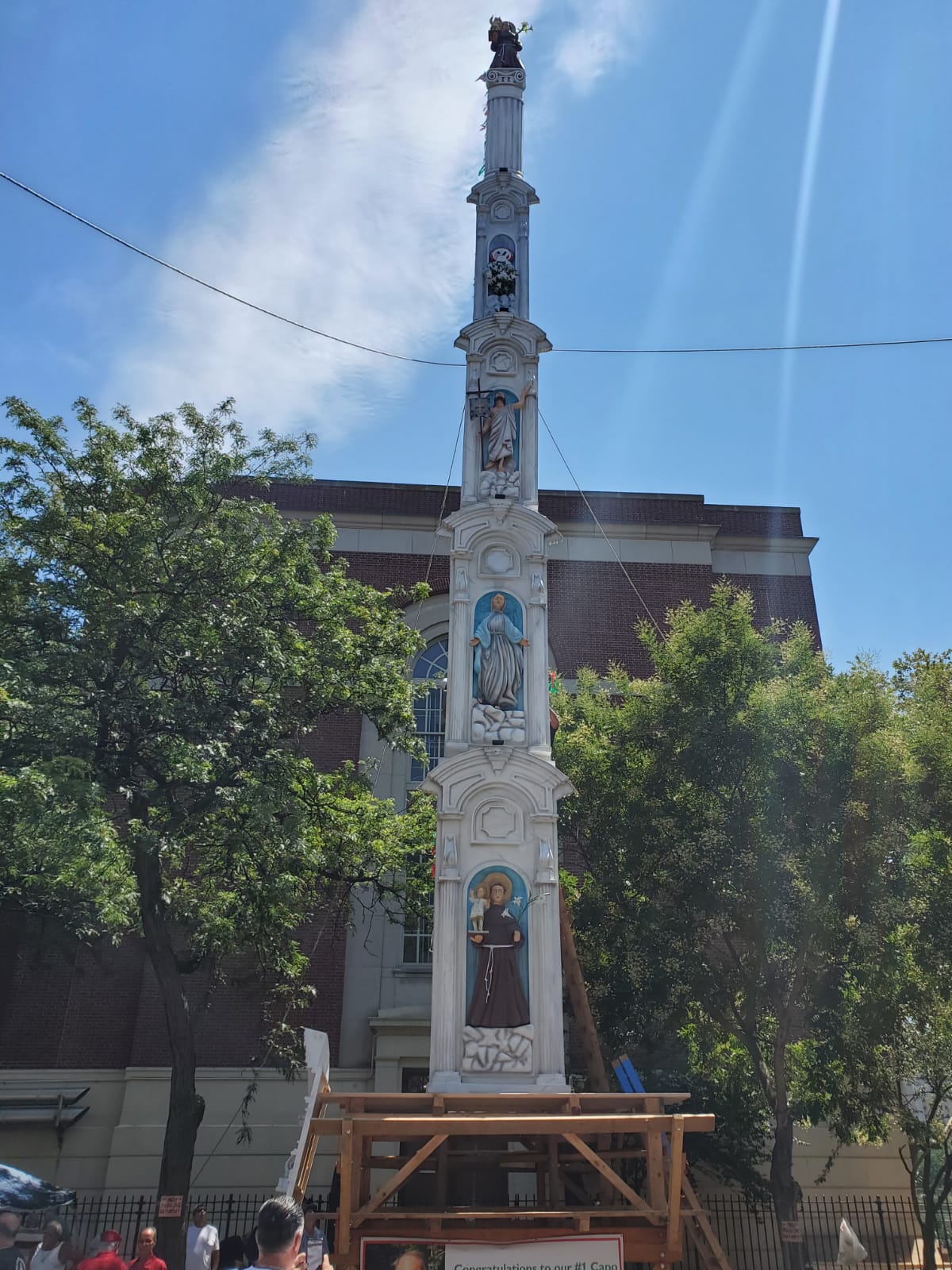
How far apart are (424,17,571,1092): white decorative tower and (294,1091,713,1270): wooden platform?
0.82 m

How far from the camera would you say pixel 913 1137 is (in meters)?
16.0

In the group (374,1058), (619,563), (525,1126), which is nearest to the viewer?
(525,1126)

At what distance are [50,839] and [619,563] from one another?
1663 centimetres

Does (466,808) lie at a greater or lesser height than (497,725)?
lesser

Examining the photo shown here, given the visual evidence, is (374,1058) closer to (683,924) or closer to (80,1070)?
(80,1070)

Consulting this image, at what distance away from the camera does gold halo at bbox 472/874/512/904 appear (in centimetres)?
1223

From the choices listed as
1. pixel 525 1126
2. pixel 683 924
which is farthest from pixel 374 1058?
pixel 525 1126

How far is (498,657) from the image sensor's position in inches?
533

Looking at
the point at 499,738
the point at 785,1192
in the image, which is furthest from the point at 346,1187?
the point at 785,1192

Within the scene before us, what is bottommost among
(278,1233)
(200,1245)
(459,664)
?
(200,1245)

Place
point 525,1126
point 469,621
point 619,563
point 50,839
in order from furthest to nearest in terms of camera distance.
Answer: point 619,563, point 469,621, point 50,839, point 525,1126

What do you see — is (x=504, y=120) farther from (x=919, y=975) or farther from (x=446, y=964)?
(x=919, y=975)

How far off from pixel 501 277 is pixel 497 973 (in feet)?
34.7

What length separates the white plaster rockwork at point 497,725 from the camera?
13.0 meters
